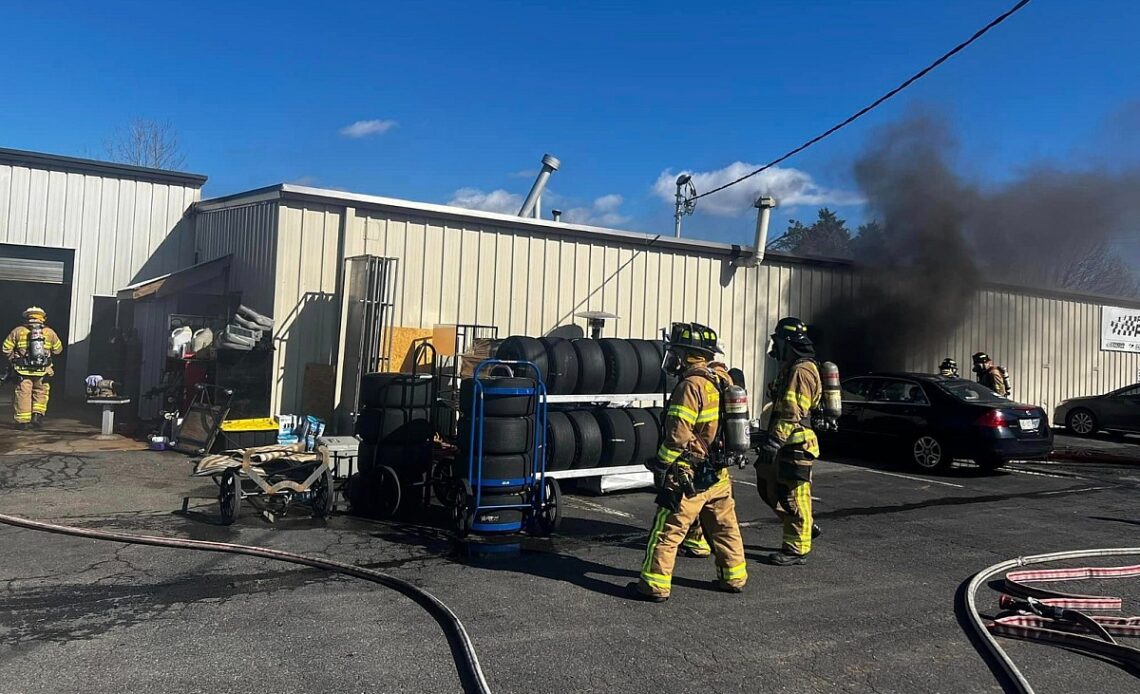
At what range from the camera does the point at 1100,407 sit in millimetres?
17891

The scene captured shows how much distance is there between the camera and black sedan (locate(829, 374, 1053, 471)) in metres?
11.5

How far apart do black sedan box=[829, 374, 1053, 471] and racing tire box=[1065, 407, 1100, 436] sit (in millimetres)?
7312

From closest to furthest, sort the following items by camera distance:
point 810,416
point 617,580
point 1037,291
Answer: point 617,580
point 810,416
point 1037,291

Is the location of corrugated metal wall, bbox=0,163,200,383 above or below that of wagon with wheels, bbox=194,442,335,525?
above

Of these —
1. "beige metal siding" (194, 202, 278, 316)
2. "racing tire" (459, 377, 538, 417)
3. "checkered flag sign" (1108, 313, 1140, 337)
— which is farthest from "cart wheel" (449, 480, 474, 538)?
"checkered flag sign" (1108, 313, 1140, 337)

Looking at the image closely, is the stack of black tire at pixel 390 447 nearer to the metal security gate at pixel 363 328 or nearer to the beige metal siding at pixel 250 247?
the metal security gate at pixel 363 328

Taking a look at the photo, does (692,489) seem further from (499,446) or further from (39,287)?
(39,287)

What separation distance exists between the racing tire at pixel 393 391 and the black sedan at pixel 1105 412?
16037mm

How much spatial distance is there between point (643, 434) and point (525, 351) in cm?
174

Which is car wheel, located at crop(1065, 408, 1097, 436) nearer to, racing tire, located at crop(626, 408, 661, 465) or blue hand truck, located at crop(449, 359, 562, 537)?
racing tire, located at crop(626, 408, 661, 465)

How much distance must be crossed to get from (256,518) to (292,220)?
4.84 m

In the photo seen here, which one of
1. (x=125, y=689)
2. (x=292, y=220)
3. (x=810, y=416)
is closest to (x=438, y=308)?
(x=292, y=220)

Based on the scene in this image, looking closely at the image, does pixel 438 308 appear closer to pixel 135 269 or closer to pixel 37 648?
pixel 135 269

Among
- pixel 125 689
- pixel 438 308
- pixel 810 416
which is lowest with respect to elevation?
pixel 125 689
